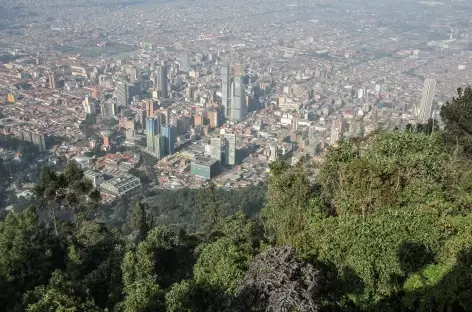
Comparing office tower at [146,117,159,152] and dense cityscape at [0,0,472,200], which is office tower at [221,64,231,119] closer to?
dense cityscape at [0,0,472,200]

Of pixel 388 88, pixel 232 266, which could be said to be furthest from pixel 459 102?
pixel 388 88

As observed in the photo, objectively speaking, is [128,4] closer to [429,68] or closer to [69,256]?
[429,68]

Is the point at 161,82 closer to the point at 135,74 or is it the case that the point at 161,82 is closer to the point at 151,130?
the point at 135,74

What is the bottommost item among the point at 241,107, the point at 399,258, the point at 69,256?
the point at 241,107

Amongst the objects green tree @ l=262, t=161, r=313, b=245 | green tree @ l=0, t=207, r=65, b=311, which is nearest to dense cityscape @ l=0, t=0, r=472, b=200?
green tree @ l=262, t=161, r=313, b=245

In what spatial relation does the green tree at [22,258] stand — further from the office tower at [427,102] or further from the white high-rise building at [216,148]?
the office tower at [427,102]

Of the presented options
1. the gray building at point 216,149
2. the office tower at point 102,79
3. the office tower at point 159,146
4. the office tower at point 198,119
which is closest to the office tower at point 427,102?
the gray building at point 216,149
